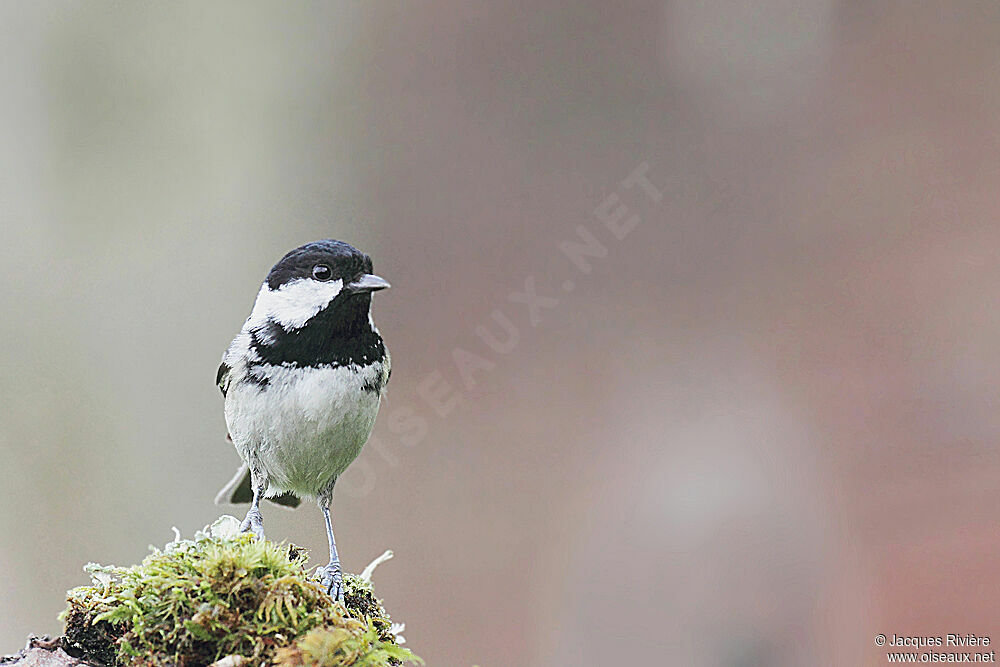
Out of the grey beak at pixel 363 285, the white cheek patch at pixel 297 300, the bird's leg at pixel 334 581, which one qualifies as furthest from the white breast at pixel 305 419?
the bird's leg at pixel 334 581

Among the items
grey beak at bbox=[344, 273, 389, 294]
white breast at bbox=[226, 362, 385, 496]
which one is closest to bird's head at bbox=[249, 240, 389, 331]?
grey beak at bbox=[344, 273, 389, 294]

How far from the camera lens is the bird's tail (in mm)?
3211

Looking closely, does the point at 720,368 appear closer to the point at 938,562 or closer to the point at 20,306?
the point at 938,562

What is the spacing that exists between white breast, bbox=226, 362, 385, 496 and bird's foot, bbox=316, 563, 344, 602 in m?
0.45

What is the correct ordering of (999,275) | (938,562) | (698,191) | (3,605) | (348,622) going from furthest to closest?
(698,191)
(3,605)
(999,275)
(938,562)
(348,622)

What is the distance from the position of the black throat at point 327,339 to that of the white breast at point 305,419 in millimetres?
32

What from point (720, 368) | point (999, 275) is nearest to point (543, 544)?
point (720, 368)

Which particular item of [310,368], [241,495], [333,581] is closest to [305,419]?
[310,368]

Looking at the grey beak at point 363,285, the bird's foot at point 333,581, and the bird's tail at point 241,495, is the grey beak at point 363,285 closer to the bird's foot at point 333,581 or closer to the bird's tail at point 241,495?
the bird's foot at point 333,581

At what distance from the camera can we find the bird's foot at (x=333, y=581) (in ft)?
7.04

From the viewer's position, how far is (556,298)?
6.26m

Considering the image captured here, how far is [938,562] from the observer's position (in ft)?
16.5

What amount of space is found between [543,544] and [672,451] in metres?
1.13

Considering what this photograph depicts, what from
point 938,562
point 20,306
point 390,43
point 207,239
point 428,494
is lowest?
point 938,562
